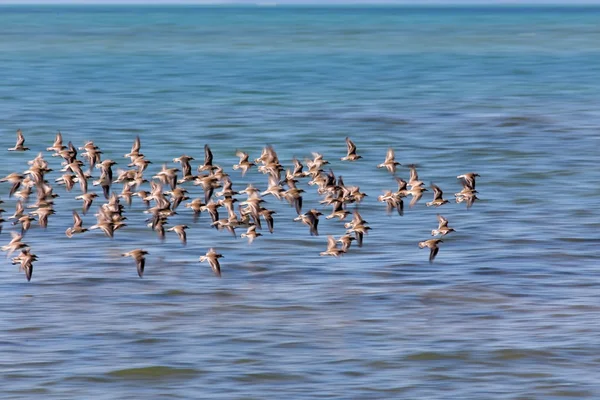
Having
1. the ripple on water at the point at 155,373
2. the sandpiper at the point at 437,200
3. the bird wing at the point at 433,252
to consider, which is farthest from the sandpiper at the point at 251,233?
the ripple on water at the point at 155,373

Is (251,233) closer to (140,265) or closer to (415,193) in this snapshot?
(140,265)

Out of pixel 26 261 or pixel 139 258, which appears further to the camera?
pixel 139 258

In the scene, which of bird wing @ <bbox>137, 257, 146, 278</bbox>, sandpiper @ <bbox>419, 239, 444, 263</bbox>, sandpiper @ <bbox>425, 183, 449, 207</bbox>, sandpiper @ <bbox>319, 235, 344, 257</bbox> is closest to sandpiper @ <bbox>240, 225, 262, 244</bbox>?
sandpiper @ <bbox>319, 235, 344, 257</bbox>

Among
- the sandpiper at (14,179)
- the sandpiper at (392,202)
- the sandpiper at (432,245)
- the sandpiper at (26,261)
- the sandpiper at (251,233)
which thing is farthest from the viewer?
the sandpiper at (392,202)

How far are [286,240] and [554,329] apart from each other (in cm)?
779

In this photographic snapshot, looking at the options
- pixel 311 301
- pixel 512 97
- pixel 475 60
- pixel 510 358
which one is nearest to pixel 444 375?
pixel 510 358

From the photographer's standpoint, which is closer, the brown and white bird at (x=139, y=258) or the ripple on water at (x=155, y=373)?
the ripple on water at (x=155, y=373)

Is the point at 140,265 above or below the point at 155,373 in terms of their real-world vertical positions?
above

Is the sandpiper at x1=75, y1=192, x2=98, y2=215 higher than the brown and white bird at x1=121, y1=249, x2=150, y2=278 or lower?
higher

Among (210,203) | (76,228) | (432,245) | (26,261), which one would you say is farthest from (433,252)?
(26,261)

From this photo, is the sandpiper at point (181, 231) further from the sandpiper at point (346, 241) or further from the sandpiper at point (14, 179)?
the sandpiper at point (14, 179)

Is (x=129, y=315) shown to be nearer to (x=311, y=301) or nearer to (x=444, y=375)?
(x=311, y=301)

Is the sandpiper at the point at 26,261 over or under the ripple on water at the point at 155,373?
over

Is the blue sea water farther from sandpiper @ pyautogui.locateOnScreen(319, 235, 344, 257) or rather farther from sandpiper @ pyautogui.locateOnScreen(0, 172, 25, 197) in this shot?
sandpiper @ pyautogui.locateOnScreen(0, 172, 25, 197)
